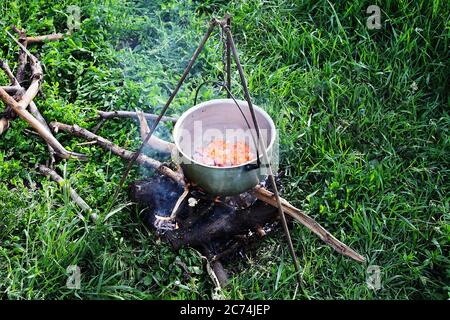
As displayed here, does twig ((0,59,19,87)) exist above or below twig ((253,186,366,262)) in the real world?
above

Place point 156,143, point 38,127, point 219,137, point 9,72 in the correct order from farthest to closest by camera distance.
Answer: point 9,72 → point 38,127 → point 156,143 → point 219,137

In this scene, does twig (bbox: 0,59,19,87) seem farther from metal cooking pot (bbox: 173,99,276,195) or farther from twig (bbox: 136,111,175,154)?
metal cooking pot (bbox: 173,99,276,195)

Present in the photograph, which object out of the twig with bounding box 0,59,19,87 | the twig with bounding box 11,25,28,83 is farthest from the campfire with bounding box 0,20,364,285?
the twig with bounding box 11,25,28,83

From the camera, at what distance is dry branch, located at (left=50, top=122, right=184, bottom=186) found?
3.78 metres

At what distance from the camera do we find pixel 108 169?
13.6 feet

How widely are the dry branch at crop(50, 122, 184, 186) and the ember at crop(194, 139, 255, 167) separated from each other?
19 centimetres

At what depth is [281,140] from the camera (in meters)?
4.28

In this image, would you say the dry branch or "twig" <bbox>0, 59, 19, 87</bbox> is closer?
the dry branch

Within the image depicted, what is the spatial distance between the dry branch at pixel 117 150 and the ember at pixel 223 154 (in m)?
0.19

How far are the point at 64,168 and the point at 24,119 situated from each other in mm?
499

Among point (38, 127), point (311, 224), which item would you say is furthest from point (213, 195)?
point (38, 127)

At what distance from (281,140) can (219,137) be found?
56 cm

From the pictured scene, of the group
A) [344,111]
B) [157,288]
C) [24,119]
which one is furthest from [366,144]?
[24,119]

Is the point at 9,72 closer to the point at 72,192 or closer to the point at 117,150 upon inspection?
the point at 117,150
